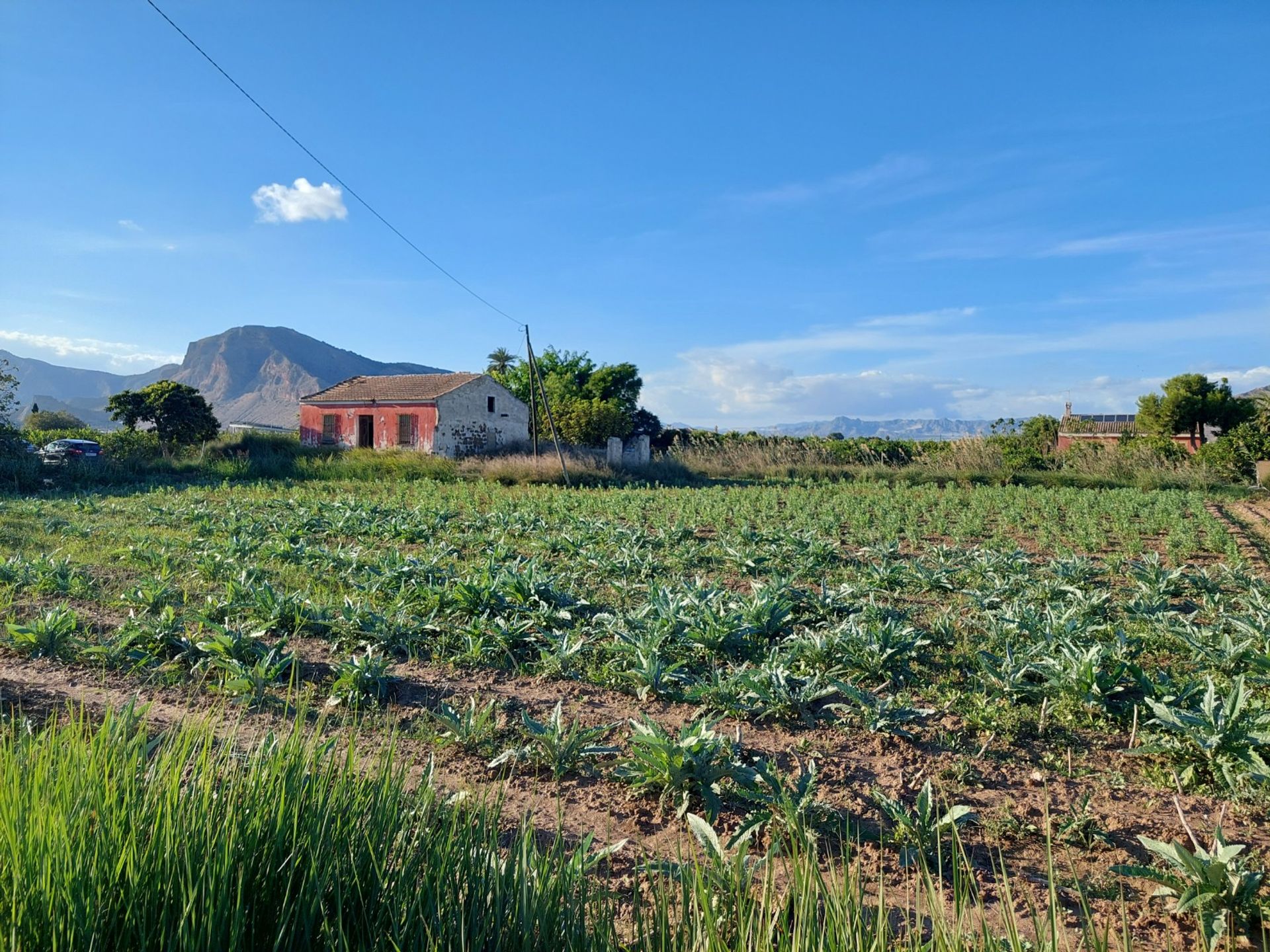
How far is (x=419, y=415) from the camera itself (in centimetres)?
3259

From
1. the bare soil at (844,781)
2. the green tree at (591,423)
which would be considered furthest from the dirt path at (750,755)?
the green tree at (591,423)

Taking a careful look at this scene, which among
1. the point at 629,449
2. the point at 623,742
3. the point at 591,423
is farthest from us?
the point at 629,449

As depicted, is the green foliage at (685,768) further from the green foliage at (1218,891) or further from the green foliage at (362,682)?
the green foliage at (362,682)

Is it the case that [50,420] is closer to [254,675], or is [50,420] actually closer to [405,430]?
[405,430]

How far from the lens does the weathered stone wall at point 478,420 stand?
32.5 metres

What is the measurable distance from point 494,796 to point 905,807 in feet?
5.40

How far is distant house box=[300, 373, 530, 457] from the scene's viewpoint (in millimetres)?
32500

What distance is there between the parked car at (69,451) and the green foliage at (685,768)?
21749mm

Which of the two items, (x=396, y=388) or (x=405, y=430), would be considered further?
(x=396, y=388)

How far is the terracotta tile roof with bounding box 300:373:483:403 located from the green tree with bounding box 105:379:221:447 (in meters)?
5.87

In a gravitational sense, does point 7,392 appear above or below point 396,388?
below

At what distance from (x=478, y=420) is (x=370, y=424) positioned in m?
4.98

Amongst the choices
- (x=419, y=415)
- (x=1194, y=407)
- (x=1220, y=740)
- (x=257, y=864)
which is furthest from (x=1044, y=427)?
(x=257, y=864)

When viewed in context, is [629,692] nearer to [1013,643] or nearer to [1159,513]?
[1013,643]
